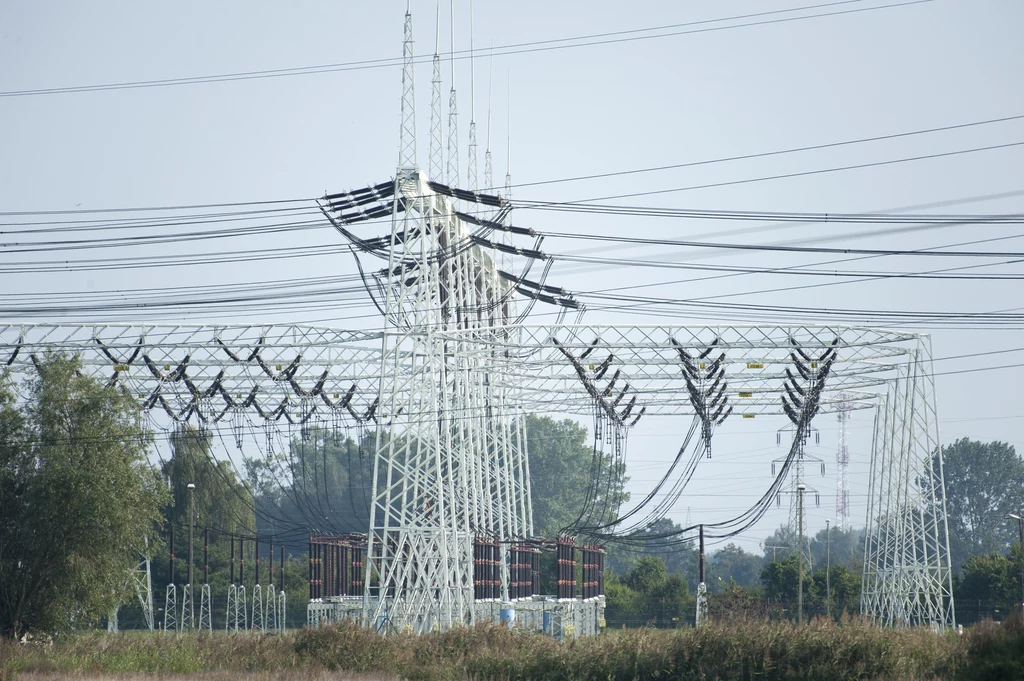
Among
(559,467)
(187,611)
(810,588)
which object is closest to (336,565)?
(187,611)

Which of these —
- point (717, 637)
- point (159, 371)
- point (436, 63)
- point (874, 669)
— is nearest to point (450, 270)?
point (436, 63)

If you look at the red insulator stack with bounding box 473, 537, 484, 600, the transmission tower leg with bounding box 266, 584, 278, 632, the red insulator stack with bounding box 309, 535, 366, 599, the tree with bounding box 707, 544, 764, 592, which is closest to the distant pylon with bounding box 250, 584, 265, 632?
the transmission tower leg with bounding box 266, 584, 278, 632

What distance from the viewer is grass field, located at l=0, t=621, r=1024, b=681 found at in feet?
69.8

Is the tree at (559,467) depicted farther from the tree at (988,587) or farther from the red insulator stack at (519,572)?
the red insulator stack at (519,572)

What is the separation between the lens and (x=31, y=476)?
3284 cm

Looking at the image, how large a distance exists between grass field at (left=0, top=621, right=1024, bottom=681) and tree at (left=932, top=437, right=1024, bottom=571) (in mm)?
82456

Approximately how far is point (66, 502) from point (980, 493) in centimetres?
8797

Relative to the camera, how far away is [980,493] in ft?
332

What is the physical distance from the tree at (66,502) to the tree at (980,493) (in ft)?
269

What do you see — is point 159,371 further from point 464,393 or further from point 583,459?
point 583,459

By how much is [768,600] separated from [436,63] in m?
33.6

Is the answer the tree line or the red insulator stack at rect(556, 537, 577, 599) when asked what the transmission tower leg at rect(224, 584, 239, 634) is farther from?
the red insulator stack at rect(556, 537, 577, 599)

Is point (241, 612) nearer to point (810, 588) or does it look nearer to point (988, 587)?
point (810, 588)

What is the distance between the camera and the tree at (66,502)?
31.9m
